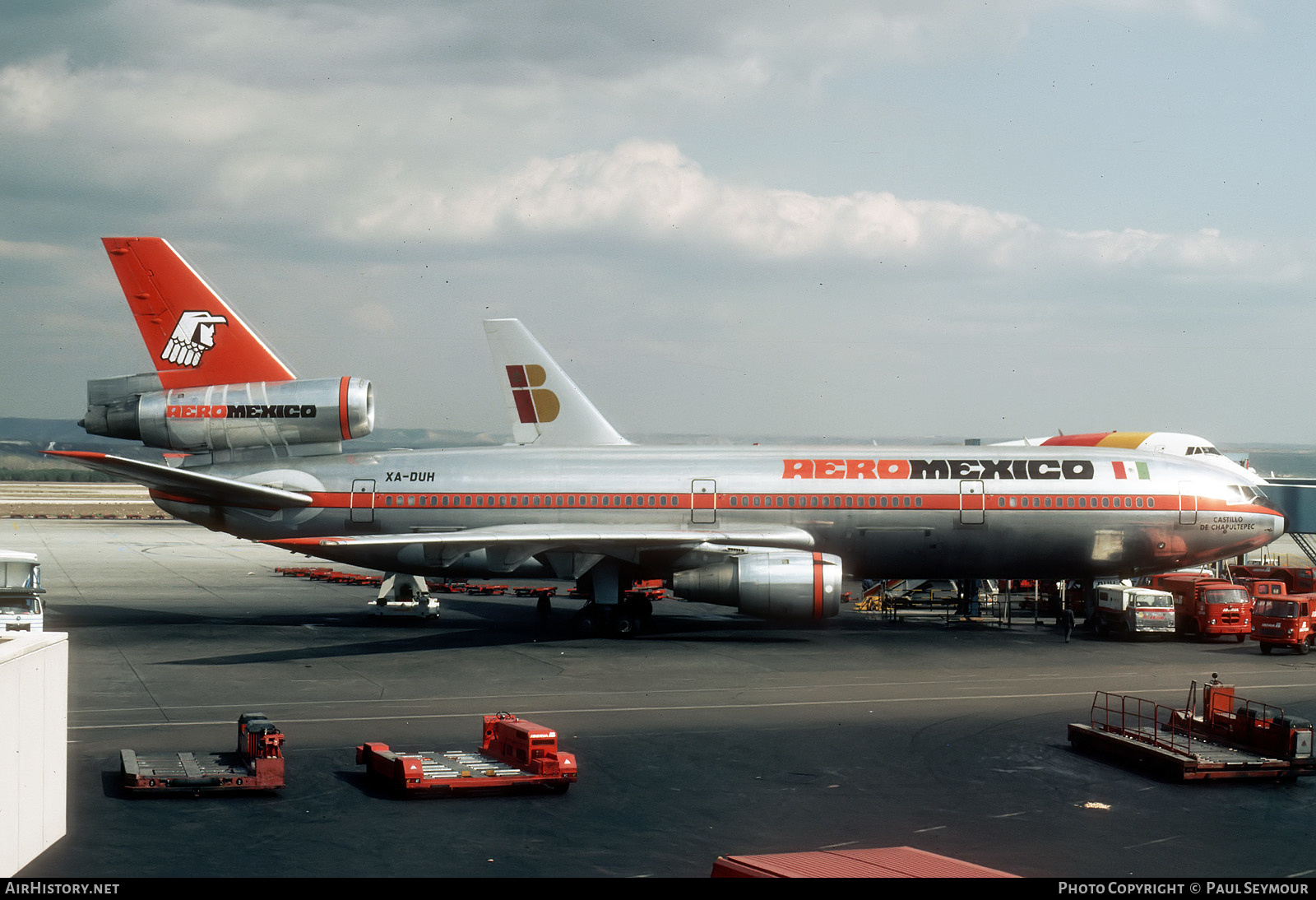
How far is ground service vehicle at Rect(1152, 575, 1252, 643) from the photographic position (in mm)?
36000

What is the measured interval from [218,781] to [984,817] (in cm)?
1103

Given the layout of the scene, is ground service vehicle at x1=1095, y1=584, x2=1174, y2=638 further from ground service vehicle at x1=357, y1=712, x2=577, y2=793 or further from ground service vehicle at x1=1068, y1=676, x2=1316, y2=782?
ground service vehicle at x1=357, y1=712, x2=577, y2=793

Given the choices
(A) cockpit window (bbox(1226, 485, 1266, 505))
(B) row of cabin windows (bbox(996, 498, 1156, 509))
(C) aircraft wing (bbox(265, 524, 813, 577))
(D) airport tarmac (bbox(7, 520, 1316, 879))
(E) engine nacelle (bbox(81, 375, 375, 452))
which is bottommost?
(D) airport tarmac (bbox(7, 520, 1316, 879))

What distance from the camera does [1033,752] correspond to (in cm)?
2097

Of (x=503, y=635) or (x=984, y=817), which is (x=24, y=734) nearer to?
(x=984, y=817)

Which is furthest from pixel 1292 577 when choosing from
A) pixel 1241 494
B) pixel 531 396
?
pixel 531 396

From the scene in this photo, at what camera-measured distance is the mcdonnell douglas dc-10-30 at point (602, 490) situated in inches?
1406

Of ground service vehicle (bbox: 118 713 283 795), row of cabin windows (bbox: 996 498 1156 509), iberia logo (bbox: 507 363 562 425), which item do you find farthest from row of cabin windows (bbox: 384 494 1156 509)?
ground service vehicle (bbox: 118 713 283 795)

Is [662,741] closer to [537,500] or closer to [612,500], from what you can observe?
[612,500]

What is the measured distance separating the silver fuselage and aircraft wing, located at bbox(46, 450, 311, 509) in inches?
15.6

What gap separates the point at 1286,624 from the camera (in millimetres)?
33250

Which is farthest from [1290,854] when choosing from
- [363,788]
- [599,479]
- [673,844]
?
[599,479]

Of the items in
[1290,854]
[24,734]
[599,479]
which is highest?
[599,479]

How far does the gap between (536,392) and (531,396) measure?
0.28m
